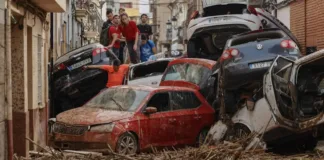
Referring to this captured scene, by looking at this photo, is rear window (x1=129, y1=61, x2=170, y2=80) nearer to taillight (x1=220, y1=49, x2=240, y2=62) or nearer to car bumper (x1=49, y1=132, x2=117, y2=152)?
taillight (x1=220, y1=49, x2=240, y2=62)

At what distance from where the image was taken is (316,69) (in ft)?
34.3

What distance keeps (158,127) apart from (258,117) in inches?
82.7

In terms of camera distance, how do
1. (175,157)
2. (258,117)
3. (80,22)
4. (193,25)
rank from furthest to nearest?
(80,22) → (193,25) → (258,117) → (175,157)

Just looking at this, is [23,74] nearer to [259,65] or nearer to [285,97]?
[285,97]

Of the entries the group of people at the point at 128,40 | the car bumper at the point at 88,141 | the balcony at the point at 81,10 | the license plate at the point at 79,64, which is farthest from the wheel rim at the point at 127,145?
the balcony at the point at 81,10

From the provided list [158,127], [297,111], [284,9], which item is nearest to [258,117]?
[297,111]

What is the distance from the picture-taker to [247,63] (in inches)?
445

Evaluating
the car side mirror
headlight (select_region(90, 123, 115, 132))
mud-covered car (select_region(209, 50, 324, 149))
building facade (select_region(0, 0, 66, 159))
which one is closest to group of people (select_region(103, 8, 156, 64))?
building facade (select_region(0, 0, 66, 159))

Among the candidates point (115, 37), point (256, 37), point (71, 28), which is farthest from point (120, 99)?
point (71, 28)

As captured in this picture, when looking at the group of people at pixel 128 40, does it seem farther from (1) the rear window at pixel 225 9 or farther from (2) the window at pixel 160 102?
(2) the window at pixel 160 102

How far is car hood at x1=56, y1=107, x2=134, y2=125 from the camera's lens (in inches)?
422

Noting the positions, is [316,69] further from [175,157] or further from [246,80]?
[175,157]

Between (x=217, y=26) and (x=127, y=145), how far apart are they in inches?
232

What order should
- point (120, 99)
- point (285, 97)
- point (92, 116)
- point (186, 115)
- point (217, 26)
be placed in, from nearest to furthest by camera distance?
point (285, 97), point (92, 116), point (120, 99), point (186, 115), point (217, 26)
